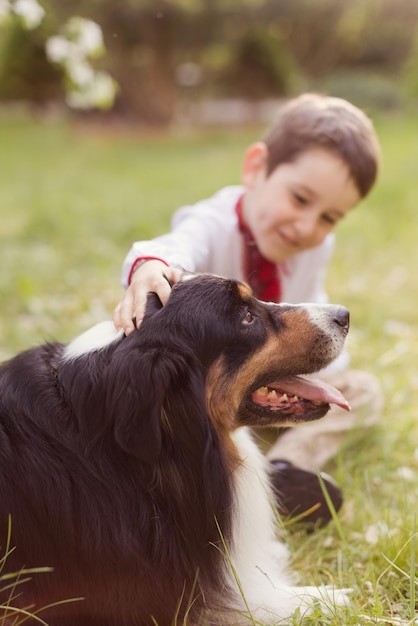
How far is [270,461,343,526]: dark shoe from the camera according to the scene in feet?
9.21

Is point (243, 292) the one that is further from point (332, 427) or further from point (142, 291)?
point (332, 427)

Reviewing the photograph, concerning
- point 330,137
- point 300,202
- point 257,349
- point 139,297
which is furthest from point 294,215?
point 139,297

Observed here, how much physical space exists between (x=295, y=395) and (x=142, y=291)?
0.63 metres

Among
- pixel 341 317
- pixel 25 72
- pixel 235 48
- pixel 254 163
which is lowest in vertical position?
pixel 341 317

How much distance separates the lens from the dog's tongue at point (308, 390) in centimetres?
238

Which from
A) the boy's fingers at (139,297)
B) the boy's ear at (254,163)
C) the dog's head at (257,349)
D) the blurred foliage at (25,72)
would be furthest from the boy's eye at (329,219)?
the blurred foliage at (25,72)

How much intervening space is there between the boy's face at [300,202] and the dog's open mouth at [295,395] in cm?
110

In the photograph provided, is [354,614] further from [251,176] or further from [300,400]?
[251,176]

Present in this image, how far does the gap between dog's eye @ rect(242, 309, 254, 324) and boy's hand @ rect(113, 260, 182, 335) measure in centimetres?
25

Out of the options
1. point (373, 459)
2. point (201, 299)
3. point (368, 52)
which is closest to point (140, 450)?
point (201, 299)

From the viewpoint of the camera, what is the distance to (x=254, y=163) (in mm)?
3553

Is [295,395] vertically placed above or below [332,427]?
above

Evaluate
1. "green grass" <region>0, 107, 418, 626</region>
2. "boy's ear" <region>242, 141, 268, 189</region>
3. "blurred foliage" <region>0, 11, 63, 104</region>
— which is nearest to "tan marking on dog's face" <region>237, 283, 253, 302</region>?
"green grass" <region>0, 107, 418, 626</region>

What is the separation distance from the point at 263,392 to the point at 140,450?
60 cm
